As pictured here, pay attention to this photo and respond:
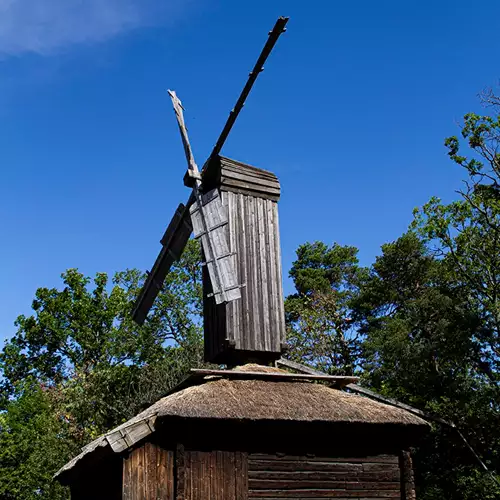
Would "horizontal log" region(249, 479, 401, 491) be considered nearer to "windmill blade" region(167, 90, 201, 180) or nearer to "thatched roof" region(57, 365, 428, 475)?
"thatched roof" region(57, 365, 428, 475)

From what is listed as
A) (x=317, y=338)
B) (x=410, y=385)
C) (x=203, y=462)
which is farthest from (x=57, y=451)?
(x=203, y=462)

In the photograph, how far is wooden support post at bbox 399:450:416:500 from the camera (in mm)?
9930

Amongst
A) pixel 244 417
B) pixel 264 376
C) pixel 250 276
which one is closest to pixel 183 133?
pixel 250 276

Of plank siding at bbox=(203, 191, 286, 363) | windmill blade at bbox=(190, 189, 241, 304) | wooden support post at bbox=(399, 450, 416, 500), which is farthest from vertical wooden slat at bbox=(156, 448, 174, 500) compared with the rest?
wooden support post at bbox=(399, 450, 416, 500)

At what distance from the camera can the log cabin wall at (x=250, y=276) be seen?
10.9 meters

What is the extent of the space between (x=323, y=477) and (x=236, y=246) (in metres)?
3.97

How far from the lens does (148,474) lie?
8719 mm

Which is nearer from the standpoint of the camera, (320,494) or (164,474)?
(164,474)

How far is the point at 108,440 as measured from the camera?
851 centimetres

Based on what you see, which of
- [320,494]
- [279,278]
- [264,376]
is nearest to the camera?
[320,494]

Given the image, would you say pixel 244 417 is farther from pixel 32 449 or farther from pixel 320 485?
pixel 32 449

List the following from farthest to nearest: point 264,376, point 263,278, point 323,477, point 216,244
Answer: point 263,278 < point 216,244 < point 264,376 < point 323,477

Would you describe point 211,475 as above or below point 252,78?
below

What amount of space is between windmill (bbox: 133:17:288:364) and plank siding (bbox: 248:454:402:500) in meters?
2.05
